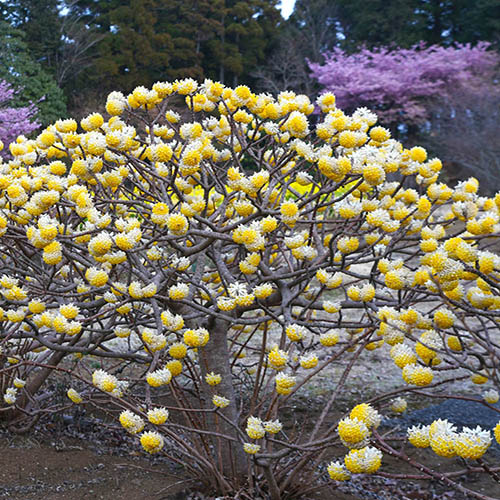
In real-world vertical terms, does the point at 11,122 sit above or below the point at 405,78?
above

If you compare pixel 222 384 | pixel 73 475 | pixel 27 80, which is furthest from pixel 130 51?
pixel 222 384

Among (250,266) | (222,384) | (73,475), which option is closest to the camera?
(250,266)

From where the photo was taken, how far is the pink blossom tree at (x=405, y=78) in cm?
1852

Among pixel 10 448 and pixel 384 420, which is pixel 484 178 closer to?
pixel 384 420

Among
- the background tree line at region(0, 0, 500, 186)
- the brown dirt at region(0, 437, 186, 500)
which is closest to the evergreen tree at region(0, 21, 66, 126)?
the background tree line at region(0, 0, 500, 186)

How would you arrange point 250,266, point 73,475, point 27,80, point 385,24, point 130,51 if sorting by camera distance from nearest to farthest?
point 250,266 < point 73,475 < point 27,80 < point 130,51 < point 385,24

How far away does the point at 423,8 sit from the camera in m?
23.1

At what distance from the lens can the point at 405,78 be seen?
62.1 feet

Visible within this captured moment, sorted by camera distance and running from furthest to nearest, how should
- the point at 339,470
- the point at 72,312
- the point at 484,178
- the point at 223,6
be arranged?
the point at 223,6, the point at 484,178, the point at 72,312, the point at 339,470

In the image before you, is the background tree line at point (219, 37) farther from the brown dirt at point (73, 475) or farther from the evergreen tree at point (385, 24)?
the brown dirt at point (73, 475)

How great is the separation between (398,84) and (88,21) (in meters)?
A: 13.3

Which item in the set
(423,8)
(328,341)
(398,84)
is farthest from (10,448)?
(423,8)

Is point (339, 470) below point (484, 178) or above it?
above

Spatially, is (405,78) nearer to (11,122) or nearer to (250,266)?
(11,122)
